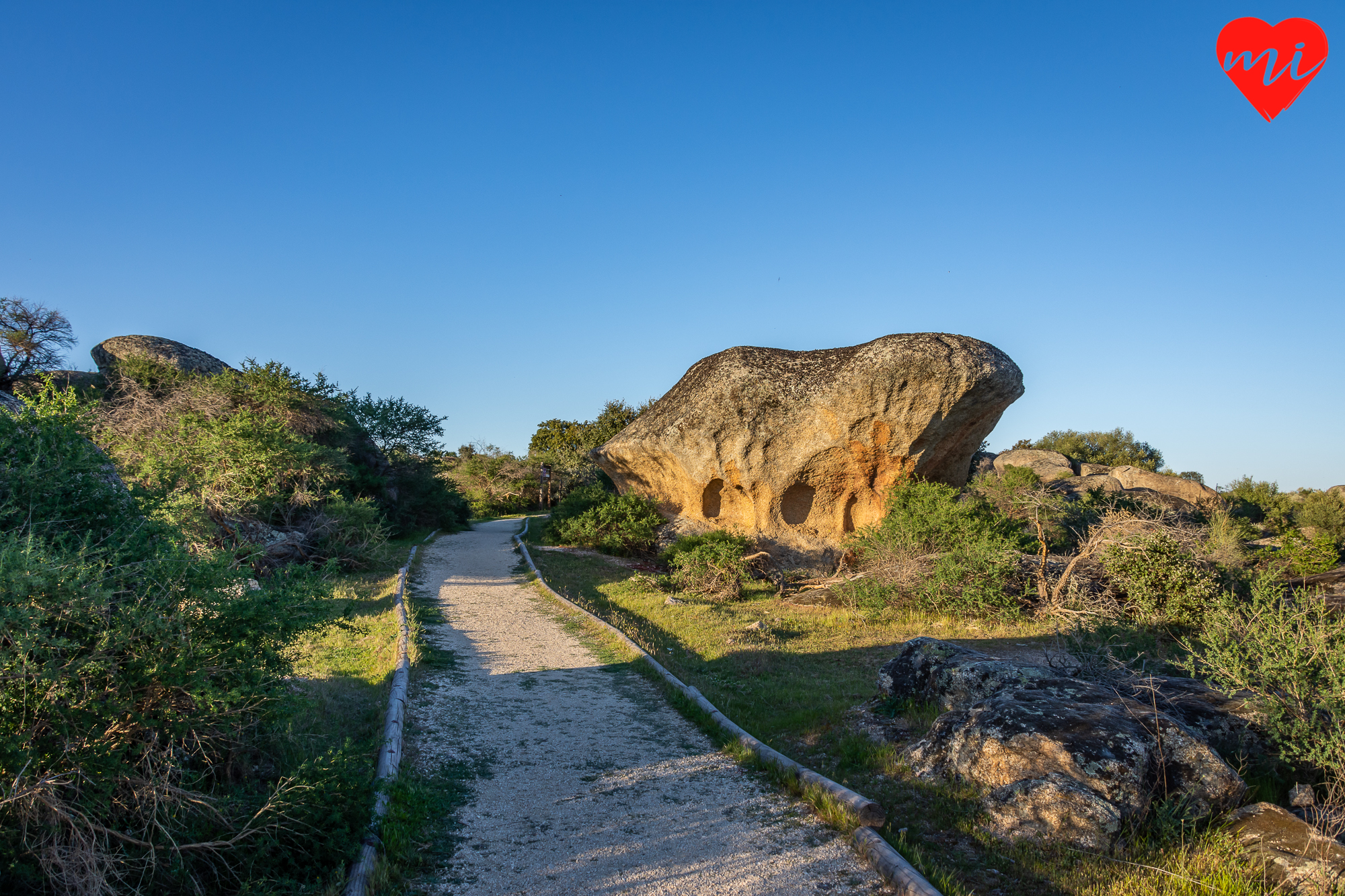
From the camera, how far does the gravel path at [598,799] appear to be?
422cm

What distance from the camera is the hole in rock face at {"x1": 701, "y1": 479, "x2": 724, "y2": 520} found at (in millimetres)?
20141

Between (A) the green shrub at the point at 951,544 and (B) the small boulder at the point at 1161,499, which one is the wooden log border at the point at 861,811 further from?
(B) the small boulder at the point at 1161,499

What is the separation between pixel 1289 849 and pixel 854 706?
399 centimetres

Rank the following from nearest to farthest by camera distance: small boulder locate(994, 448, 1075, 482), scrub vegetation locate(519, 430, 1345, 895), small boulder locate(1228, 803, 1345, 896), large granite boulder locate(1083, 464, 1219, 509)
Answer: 1. small boulder locate(1228, 803, 1345, 896)
2. scrub vegetation locate(519, 430, 1345, 895)
3. large granite boulder locate(1083, 464, 1219, 509)
4. small boulder locate(994, 448, 1075, 482)

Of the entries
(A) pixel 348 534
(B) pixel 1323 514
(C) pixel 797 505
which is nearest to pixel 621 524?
(C) pixel 797 505

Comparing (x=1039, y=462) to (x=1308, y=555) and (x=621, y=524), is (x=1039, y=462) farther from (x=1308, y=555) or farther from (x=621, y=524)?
(x=621, y=524)

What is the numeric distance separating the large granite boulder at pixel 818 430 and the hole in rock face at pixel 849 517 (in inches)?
1.1

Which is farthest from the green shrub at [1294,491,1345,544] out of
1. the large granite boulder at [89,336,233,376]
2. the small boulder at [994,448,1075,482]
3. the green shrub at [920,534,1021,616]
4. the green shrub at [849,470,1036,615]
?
the large granite boulder at [89,336,233,376]

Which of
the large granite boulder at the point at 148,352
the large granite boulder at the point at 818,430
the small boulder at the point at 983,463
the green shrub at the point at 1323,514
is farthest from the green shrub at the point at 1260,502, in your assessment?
the large granite boulder at the point at 148,352

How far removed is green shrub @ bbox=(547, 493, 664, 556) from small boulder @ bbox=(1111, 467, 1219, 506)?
17.6 meters

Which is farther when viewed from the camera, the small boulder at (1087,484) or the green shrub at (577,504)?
the green shrub at (577,504)

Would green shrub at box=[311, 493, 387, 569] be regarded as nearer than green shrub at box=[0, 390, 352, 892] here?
No

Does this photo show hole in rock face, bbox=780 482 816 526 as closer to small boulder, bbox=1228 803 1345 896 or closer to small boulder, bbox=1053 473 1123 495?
small boulder, bbox=1053 473 1123 495

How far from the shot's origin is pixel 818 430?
18.3 m
